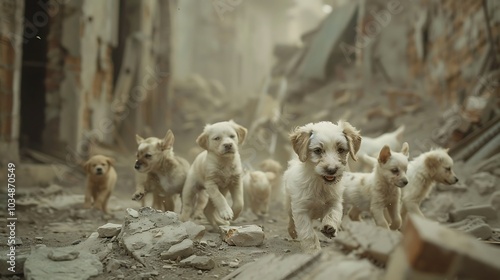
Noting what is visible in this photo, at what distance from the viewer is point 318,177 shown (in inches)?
146

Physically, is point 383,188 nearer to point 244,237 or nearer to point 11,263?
point 244,237

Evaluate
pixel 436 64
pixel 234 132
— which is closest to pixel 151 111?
pixel 436 64

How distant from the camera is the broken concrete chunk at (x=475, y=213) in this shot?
4836mm

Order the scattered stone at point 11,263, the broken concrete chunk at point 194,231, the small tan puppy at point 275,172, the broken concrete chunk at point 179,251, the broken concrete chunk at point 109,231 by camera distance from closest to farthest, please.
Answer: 1. the scattered stone at point 11,263
2. the broken concrete chunk at point 179,251
3. the broken concrete chunk at point 194,231
4. the broken concrete chunk at point 109,231
5. the small tan puppy at point 275,172

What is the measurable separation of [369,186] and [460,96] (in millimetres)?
4849

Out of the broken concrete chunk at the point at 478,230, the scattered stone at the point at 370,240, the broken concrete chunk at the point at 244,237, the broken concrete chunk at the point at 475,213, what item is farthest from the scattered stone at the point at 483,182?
the scattered stone at the point at 370,240

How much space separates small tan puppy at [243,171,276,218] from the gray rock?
3.01 meters

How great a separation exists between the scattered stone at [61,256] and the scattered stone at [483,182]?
505 centimetres

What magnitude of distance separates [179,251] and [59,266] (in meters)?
0.89

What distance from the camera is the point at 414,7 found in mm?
11703

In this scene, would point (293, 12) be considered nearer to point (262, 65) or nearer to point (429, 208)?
point (262, 65)

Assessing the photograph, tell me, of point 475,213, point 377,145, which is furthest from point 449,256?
point 377,145

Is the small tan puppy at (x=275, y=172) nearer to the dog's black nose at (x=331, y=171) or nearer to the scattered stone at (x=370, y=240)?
the dog's black nose at (x=331, y=171)

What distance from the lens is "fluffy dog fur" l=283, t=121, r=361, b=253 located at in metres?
3.51
